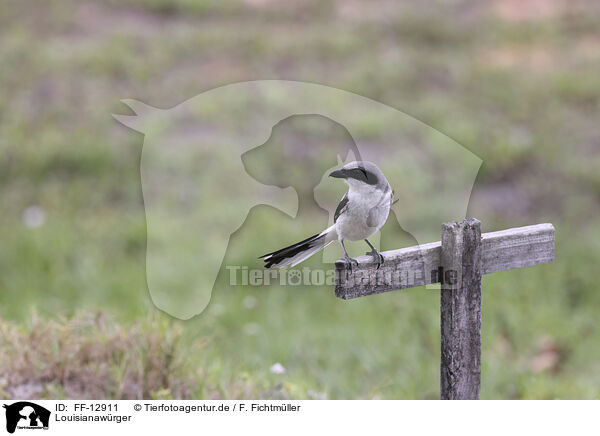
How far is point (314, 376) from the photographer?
4.13 m

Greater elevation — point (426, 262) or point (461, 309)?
point (426, 262)

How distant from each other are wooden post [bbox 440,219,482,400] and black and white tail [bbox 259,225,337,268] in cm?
55

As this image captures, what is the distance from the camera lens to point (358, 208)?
74.1 inches

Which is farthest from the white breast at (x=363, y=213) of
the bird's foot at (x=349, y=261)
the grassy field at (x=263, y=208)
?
the grassy field at (x=263, y=208)

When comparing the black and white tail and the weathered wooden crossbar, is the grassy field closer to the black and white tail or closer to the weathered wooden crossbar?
the weathered wooden crossbar

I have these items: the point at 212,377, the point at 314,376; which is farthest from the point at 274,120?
the point at 212,377

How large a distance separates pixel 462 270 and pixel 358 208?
0.66 m

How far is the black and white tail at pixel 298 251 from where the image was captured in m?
1.91

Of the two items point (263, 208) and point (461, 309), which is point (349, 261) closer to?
point (461, 309)

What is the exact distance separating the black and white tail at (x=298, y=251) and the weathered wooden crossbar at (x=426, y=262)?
164mm

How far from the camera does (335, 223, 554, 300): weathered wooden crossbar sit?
7.09 feet

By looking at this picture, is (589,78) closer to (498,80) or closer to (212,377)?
(498,80)

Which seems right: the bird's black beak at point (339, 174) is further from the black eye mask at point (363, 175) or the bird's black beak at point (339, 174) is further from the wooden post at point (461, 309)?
the wooden post at point (461, 309)

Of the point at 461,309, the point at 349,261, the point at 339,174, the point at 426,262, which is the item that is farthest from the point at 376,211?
the point at 461,309
